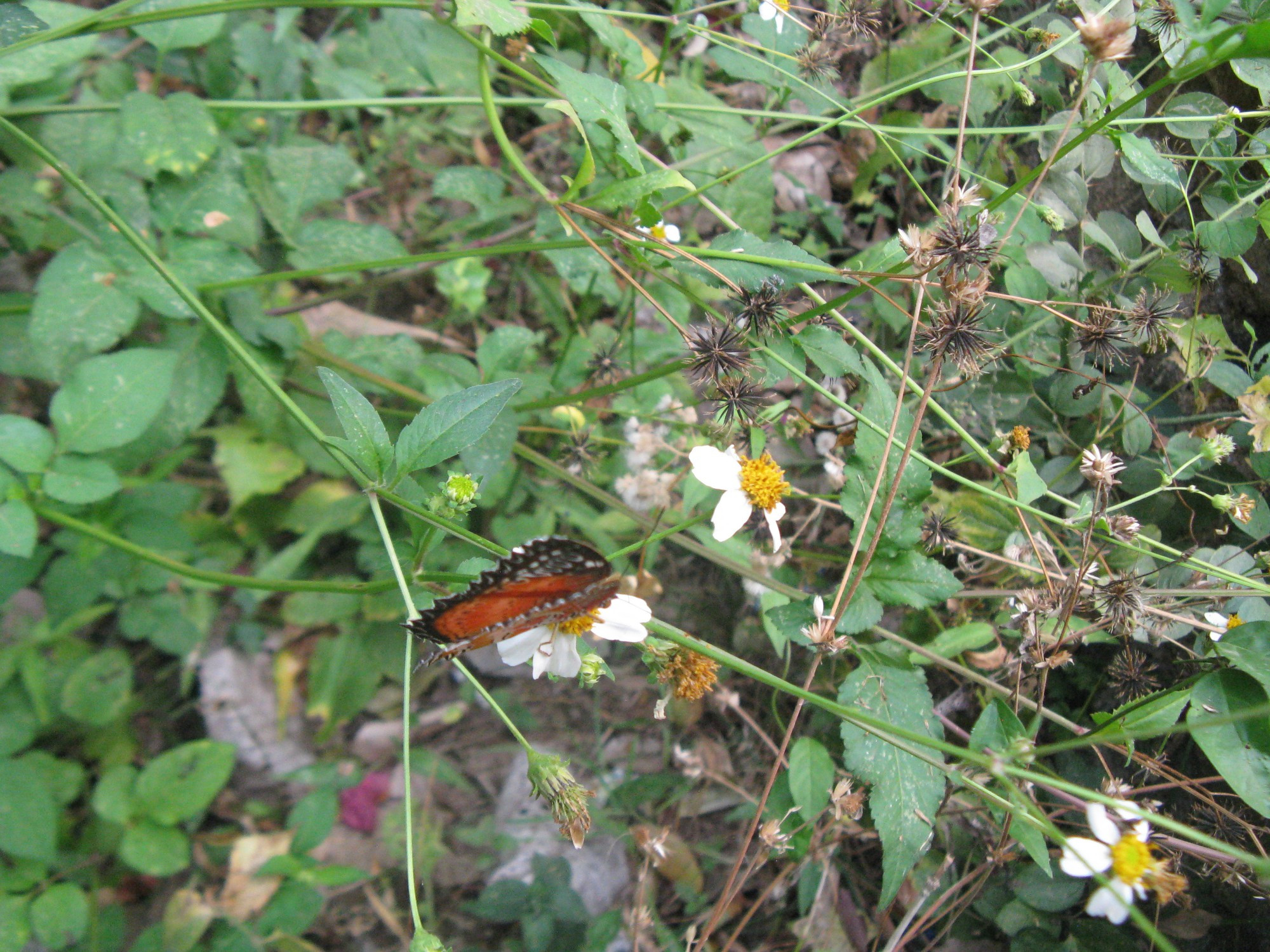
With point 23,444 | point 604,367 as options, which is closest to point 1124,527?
point 604,367

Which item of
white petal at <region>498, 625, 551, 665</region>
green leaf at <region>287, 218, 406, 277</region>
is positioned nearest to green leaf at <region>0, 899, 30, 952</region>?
green leaf at <region>287, 218, 406, 277</region>

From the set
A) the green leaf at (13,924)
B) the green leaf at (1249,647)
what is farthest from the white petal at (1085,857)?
the green leaf at (13,924)

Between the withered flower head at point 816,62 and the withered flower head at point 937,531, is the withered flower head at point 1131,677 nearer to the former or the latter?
the withered flower head at point 937,531

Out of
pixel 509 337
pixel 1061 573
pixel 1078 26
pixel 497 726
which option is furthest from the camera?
pixel 497 726

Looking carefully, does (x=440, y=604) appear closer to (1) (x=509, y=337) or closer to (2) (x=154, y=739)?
(1) (x=509, y=337)

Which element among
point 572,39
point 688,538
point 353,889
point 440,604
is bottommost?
point 353,889

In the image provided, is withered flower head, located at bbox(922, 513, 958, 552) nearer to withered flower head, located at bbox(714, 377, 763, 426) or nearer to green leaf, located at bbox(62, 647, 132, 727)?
withered flower head, located at bbox(714, 377, 763, 426)

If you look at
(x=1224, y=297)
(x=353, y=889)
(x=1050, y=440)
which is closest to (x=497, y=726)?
(x=353, y=889)
